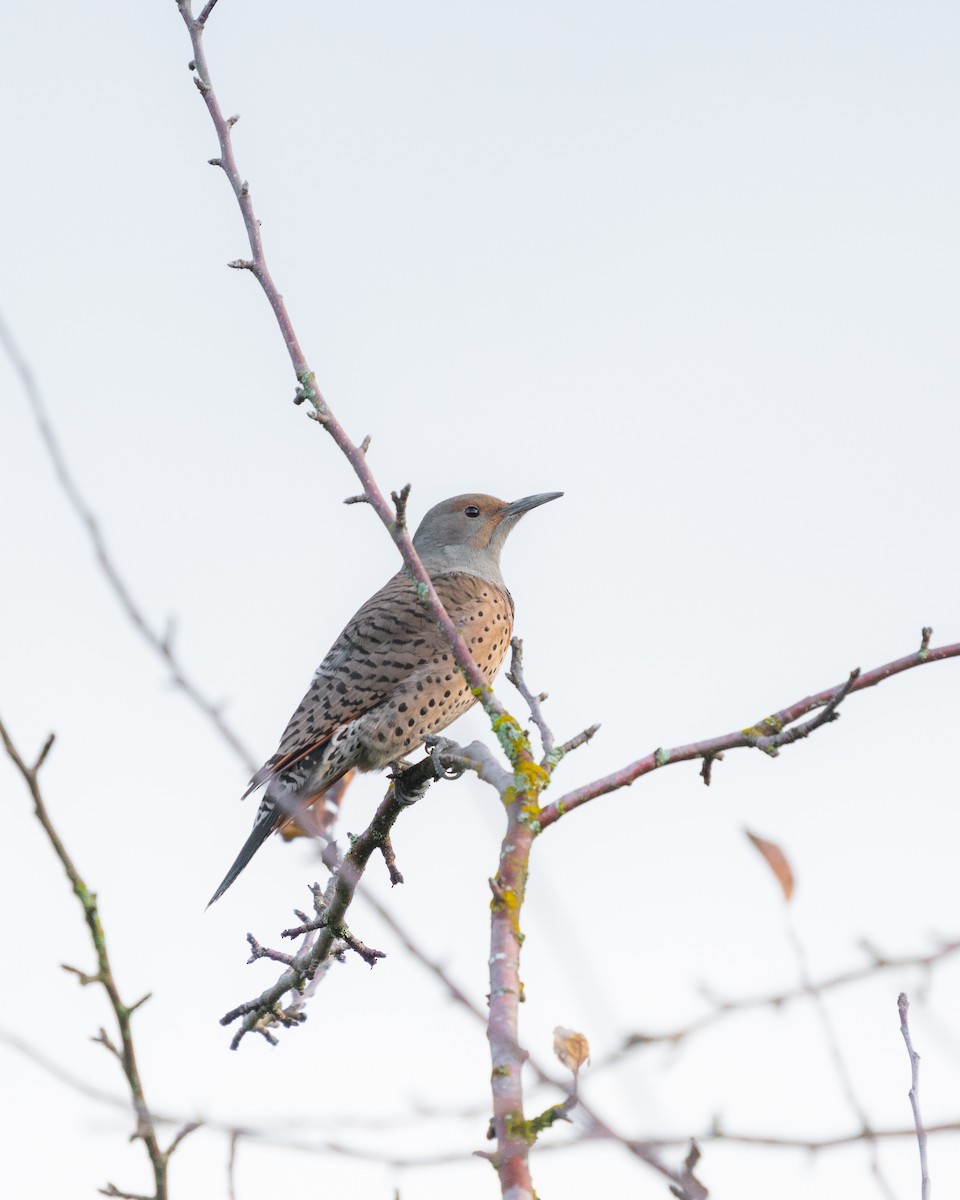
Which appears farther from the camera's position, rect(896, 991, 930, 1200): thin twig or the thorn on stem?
the thorn on stem

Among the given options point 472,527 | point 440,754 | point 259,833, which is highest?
point 472,527

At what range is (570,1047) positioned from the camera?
2.11 m

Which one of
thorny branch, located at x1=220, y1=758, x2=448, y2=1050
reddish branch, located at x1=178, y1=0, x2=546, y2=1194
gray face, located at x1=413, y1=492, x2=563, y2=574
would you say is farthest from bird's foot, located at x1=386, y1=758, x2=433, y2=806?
gray face, located at x1=413, y1=492, x2=563, y2=574

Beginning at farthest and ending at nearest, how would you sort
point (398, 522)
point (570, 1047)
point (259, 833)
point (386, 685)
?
point (386, 685) → point (259, 833) → point (398, 522) → point (570, 1047)

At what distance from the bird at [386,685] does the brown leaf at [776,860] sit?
3887 millimetres

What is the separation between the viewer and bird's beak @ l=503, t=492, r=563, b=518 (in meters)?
8.70

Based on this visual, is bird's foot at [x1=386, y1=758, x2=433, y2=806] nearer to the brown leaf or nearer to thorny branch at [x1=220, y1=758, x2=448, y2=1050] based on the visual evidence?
thorny branch at [x1=220, y1=758, x2=448, y2=1050]

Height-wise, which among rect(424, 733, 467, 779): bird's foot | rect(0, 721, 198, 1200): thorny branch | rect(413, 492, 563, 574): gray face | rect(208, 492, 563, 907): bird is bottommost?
rect(0, 721, 198, 1200): thorny branch

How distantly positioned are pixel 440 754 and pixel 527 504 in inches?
221

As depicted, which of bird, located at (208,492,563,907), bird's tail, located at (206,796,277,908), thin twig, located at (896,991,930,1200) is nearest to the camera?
thin twig, located at (896,991,930,1200)

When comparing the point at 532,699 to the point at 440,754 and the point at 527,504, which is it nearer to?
the point at 440,754

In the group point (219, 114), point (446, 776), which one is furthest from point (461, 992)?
point (219, 114)

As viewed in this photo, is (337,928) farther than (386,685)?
No

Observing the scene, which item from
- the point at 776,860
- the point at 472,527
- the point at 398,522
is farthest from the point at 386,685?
the point at 776,860
